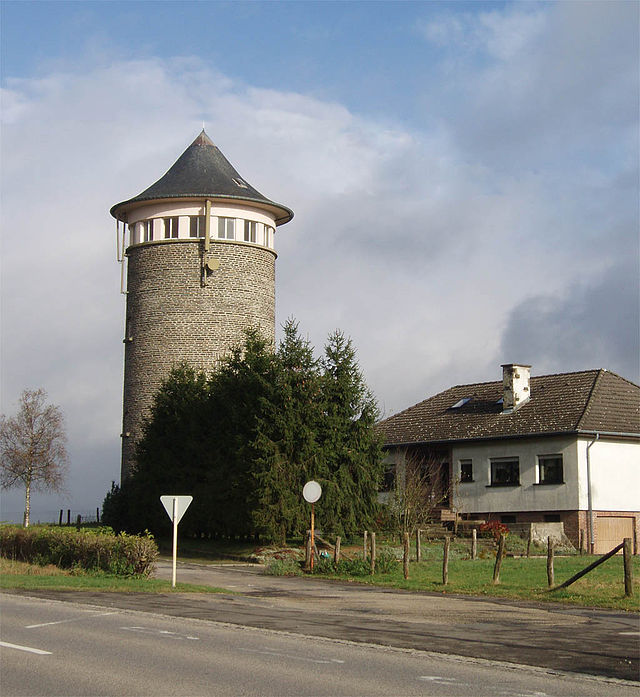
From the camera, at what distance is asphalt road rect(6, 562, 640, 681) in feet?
44.1

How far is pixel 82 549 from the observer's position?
88.6 ft

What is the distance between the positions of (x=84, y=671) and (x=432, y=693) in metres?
3.76

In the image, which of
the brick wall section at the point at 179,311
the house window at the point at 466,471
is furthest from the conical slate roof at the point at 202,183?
the house window at the point at 466,471

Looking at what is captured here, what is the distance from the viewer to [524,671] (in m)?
11.7

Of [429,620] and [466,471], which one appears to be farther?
[466,471]

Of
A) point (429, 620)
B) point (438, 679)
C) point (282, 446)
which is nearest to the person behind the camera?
point (438, 679)

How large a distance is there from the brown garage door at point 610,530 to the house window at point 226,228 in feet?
74.2

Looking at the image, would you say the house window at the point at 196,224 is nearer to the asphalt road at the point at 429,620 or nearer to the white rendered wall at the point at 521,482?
the white rendered wall at the point at 521,482

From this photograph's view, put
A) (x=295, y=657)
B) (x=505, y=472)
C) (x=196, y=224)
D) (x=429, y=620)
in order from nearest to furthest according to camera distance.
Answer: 1. (x=295, y=657)
2. (x=429, y=620)
3. (x=505, y=472)
4. (x=196, y=224)

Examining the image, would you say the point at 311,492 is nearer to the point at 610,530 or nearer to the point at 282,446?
the point at 282,446

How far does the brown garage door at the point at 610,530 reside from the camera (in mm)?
43312

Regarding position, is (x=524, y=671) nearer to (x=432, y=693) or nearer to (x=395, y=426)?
(x=432, y=693)

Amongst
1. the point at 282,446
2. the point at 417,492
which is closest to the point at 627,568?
the point at 282,446

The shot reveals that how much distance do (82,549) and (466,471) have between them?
989 inches
